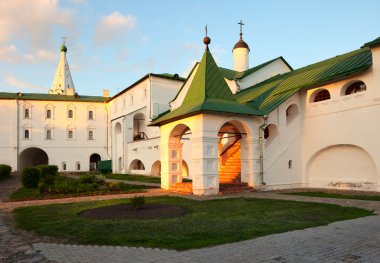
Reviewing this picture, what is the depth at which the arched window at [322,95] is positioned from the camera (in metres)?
16.1

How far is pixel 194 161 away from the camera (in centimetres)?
1370

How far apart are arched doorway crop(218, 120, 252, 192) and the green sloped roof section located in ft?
4.82

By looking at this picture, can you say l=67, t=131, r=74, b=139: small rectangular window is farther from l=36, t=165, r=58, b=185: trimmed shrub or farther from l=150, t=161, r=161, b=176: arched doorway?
l=36, t=165, r=58, b=185: trimmed shrub

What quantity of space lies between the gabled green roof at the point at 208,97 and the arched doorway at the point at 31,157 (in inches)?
1286

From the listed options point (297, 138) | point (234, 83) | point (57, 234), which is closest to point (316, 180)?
point (297, 138)

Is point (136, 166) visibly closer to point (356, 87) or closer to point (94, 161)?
point (94, 161)

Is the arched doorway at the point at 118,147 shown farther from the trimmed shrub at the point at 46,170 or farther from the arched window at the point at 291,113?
the arched window at the point at 291,113

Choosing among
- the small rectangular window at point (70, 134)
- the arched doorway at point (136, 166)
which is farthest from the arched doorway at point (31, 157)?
the arched doorway at point (136, 166)

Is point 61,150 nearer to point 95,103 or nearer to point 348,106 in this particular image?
point 95,103

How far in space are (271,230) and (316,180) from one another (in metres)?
10.8

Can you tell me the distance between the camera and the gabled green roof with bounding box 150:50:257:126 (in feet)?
44.7

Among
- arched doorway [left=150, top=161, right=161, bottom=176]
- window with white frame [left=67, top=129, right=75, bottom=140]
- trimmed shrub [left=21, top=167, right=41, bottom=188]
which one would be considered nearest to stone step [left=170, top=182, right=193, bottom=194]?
trimmed shrub [left=21, top=167, right=41, bottom=188]

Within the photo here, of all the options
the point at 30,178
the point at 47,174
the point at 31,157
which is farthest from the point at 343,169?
the point at 31,157

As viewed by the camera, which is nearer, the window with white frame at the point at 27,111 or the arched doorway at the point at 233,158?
the arched doorway at the point at 233,158
